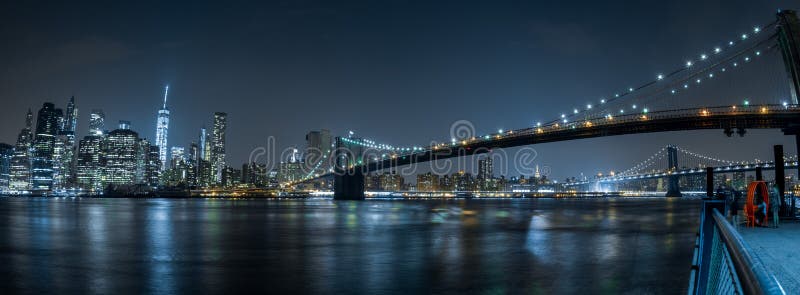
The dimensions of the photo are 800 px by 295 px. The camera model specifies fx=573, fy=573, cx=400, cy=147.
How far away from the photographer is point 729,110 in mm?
50406

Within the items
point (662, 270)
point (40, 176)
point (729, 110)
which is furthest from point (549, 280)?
point (40, 176)

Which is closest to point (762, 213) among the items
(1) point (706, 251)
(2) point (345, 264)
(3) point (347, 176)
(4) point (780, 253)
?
(4) point (780, 253)

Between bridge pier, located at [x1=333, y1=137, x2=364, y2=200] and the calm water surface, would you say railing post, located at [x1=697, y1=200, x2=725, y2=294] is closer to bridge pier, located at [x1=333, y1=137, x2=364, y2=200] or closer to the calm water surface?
the calm water surface

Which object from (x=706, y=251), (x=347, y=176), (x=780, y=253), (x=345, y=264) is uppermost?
(x=347, y=176)

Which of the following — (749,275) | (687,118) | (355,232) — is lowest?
(355,232)

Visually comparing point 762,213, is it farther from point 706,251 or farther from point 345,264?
point 706,251

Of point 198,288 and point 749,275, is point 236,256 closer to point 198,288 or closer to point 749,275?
point 198,288

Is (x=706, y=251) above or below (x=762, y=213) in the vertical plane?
above

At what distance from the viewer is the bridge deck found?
6.10 meters

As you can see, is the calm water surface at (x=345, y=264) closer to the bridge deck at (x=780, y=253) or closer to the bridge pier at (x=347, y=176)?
the bridge deck at (x=780, y=253)

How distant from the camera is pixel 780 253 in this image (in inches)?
345

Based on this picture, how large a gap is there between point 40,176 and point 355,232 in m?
213

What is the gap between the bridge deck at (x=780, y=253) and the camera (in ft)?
20.0

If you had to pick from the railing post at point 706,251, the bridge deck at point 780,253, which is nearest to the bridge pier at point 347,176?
the bridge deck at point 780,253
